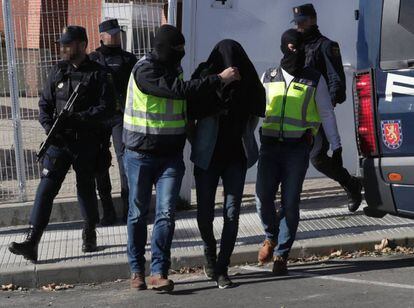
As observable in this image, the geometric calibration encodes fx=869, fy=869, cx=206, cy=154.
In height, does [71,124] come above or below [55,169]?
above

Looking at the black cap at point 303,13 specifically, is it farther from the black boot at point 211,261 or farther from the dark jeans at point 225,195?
the black boot at point 211,261

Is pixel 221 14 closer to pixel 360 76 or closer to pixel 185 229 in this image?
pixel 185 229

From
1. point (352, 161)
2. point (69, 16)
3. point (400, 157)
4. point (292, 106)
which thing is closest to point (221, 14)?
point (69, 16)

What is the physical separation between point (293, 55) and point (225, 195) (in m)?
1.21

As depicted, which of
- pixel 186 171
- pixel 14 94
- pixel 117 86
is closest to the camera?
pixel 117 86

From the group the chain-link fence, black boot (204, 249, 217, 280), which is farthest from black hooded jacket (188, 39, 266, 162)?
the chain-link fence

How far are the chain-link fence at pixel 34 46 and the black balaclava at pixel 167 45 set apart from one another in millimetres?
2841

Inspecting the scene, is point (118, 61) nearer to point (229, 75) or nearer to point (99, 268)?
point (99, 268)

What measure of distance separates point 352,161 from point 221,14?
92.4 inches

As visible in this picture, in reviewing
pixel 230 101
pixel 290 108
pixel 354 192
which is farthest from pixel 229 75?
pixel 354 192

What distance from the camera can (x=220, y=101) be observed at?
20.4ft

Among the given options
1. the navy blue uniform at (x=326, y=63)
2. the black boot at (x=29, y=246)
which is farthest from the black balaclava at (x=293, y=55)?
the black boot at (x=29, y=246)

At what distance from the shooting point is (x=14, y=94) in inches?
351

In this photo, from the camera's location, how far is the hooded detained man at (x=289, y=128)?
6664 millimetres
